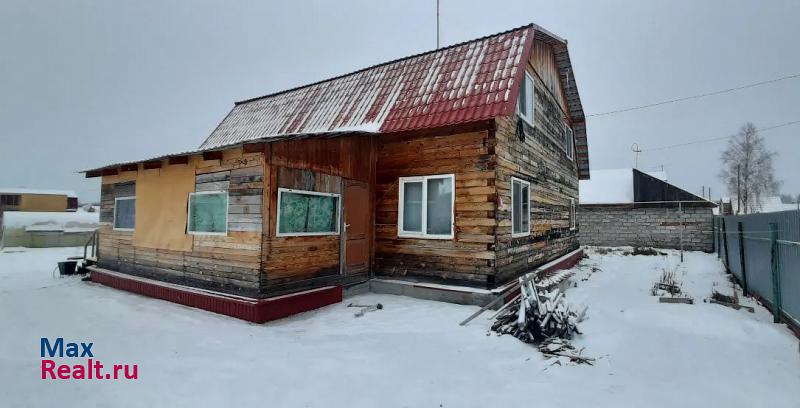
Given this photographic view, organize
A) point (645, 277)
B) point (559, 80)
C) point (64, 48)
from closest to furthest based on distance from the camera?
1. point (645, 277)
2. point (559, 80)
3. point (64, 48)

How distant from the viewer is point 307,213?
7.33m

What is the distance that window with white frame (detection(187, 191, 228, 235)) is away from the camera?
7109 millimetres

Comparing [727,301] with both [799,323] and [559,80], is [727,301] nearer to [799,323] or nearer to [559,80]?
[799,323]

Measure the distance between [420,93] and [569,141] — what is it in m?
8.48

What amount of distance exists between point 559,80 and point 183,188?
12139mm

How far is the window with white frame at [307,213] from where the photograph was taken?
6.81 m

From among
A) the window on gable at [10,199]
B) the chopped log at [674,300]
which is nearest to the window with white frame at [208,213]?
the chopped log at [674,300]

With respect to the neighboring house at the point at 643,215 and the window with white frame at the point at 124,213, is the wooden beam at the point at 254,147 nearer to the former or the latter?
the window with white frame at the point at 124,213

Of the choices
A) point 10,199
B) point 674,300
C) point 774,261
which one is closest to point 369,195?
point 674,300

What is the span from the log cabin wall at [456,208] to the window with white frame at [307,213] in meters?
1.37

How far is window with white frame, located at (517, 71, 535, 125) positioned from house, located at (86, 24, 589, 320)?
0.07m

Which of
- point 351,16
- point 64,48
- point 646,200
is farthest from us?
point 351,16

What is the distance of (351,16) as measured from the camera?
7441 inches

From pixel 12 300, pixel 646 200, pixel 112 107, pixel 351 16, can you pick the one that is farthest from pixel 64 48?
pixel 351 16
